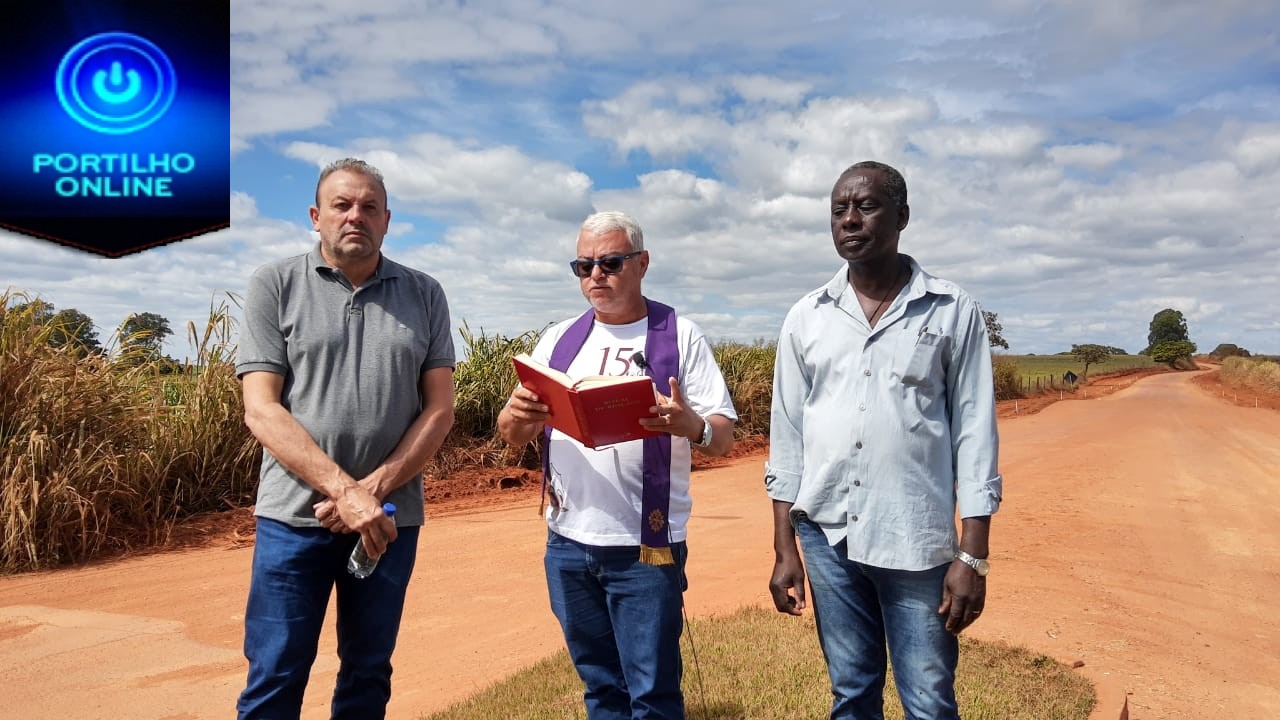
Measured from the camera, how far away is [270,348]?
123 inches

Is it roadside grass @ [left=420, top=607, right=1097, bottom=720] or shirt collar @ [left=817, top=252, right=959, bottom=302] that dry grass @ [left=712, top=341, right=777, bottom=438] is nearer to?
roadside grass @ [left=420, top=607, right=1097, bottom=720]

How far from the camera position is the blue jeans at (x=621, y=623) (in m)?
3.00

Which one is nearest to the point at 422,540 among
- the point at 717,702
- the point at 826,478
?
the point at 717,702

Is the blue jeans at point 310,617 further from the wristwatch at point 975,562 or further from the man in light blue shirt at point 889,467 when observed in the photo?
the wristwatch at point 975,562

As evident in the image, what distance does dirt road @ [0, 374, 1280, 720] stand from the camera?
5.15 metres

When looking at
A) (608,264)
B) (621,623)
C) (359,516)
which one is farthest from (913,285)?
(359,516)

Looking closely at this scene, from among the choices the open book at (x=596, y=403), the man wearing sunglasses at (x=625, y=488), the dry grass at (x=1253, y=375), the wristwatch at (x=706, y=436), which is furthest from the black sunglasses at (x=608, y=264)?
the dry grass at (x=1253, y=375)

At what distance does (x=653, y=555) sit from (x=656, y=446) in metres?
0.36

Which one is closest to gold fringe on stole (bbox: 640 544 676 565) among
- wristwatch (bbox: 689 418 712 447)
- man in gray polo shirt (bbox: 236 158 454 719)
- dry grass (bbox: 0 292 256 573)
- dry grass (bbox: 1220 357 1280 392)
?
wristwatch (bbox: 689 418 712 447)

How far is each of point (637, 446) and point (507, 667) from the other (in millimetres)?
2840

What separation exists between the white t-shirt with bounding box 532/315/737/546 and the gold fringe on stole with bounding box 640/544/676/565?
4 cm

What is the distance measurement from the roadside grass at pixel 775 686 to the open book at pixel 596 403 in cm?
147

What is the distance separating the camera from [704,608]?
256 inches

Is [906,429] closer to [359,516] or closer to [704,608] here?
[359,516]
